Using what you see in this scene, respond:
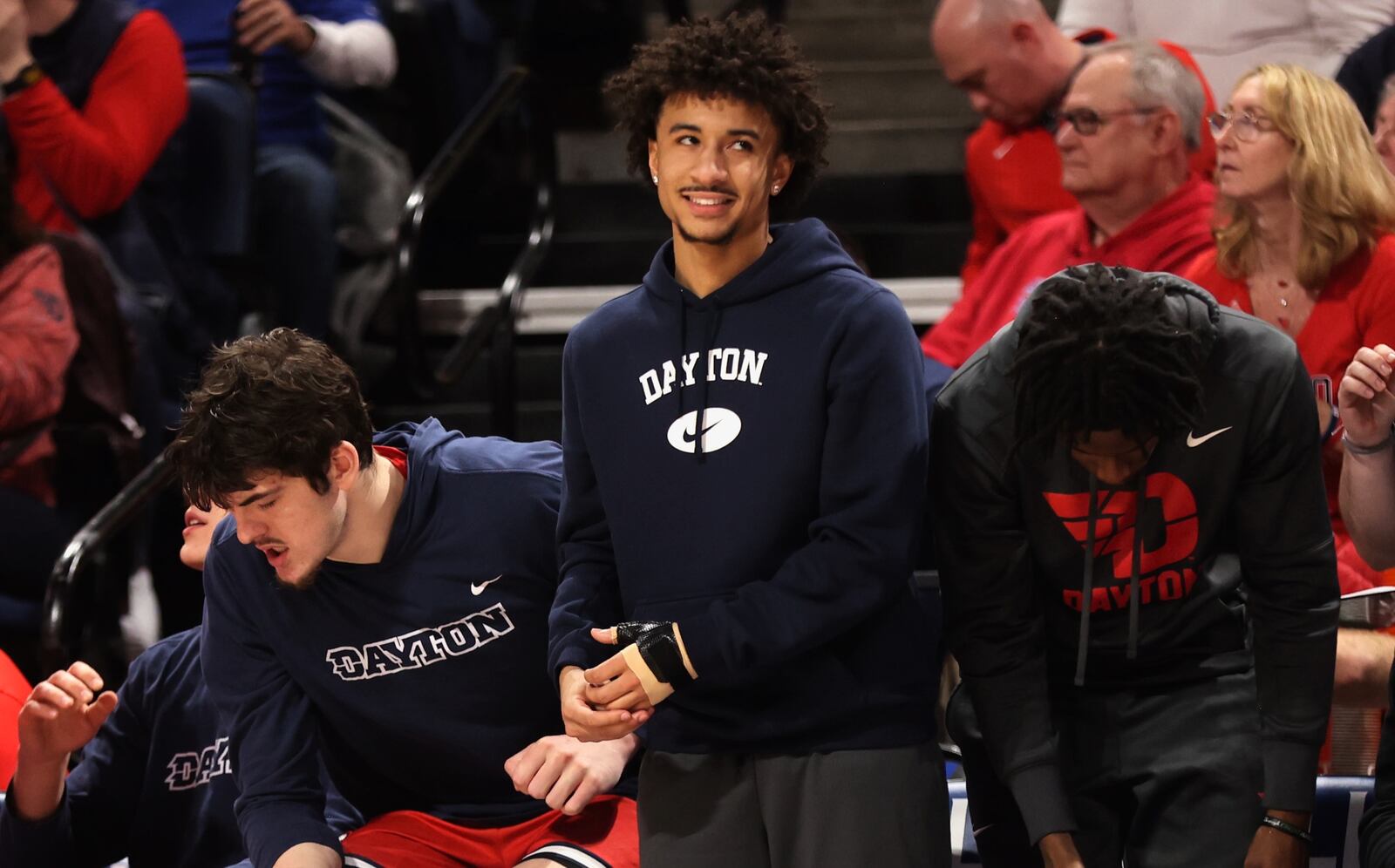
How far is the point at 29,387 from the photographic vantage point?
380 cm

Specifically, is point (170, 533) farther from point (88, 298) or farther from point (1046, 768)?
point (1046, 768)

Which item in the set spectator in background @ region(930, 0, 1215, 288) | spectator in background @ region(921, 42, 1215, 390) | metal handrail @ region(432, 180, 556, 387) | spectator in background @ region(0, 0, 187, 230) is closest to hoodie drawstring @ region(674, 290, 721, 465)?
spectator in background @ region(921, 42, 1215, 390)

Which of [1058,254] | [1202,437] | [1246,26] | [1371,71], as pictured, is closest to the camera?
[1202,437]

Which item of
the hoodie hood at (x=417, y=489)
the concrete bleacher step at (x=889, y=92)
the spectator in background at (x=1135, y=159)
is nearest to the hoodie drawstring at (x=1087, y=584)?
the hoodie hood at (x=417, y=489)

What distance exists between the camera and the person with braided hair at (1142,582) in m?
2.20

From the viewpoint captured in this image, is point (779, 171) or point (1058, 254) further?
point (1058, 254)

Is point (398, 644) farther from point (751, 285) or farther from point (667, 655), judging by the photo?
point (751, 285)

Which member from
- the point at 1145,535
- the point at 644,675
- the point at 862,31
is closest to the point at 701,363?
the point at 644,675

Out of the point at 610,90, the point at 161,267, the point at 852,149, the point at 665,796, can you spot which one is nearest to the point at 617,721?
the point at 665,796

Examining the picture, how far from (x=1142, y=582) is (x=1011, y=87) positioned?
6.79ft

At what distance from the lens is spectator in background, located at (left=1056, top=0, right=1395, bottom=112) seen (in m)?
4.30

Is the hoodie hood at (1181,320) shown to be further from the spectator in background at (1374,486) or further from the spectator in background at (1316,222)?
the spectator in background at (1316,222)

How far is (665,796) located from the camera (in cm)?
230

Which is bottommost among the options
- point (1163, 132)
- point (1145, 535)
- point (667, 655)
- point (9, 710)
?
point (9, 710)
